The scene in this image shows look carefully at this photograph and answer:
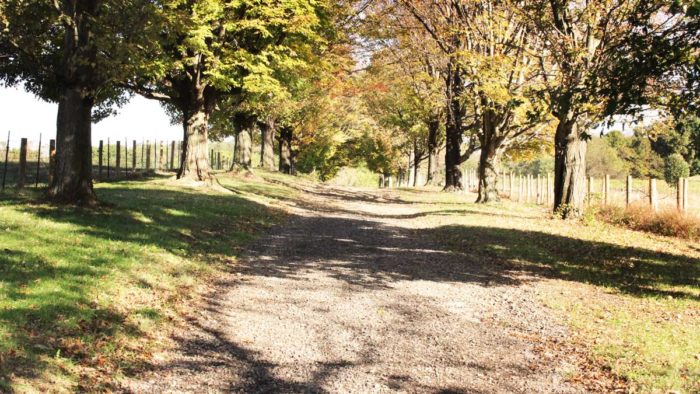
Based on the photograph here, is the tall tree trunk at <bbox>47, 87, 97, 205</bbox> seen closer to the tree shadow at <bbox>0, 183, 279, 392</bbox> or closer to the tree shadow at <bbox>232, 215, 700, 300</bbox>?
the tree shadow at <bbox>0, 183, 279, 392</bbox>

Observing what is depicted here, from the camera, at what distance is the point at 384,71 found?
134ft

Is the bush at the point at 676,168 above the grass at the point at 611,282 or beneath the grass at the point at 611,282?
above

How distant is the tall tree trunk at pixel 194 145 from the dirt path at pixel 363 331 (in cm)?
1342

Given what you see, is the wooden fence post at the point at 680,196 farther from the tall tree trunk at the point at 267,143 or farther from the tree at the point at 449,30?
the tall tree trunk at the point at 267,143

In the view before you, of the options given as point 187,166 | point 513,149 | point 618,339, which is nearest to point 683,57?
point 618,339

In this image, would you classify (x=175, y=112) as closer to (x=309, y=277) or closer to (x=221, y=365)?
(x=309, y=277)

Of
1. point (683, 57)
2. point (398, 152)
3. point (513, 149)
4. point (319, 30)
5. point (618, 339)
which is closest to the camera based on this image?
point (618, 339)

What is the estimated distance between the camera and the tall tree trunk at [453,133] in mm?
31562

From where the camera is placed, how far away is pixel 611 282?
11484 mm

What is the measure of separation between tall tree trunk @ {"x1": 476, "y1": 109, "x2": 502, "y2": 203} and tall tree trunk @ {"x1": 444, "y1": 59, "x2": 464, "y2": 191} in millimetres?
2934

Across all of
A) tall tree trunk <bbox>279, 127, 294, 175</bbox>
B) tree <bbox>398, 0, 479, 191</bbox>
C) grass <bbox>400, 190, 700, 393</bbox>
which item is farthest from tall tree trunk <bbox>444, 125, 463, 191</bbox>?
tall tree trunk <bbox>279, 127, 294, 175</bbox>

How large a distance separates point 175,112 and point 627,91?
40.2 m

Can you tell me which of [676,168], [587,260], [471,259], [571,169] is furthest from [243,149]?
[676,168]

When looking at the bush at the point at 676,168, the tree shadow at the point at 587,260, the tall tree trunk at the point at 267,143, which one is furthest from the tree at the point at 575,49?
the bush at the point at 676,168
